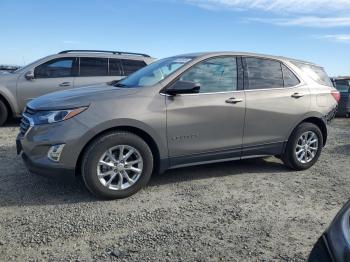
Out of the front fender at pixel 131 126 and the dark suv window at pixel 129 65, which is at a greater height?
the dark suv window at pixel 129 65

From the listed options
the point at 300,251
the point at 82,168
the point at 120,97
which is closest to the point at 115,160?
the point at 82,168

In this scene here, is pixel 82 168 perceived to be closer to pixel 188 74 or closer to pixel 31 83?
pixel 188 74

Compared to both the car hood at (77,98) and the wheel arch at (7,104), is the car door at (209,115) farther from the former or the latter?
the wheel arch at (7,104)

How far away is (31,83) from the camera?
894 cm

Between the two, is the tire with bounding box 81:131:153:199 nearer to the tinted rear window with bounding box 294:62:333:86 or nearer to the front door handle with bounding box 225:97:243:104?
the front door handle with bounding box 225:97:243:104

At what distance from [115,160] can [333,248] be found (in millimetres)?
2907

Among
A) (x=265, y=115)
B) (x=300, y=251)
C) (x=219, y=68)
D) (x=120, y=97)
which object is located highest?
(x=219, y=68)

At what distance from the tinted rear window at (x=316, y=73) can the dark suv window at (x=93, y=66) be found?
5214 millimetres

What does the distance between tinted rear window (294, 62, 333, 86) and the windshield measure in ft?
6.44

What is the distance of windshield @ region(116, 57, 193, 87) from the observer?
193 inches

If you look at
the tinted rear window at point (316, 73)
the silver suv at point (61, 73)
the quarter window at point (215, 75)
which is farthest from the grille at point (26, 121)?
the silver suv at point (61, 73)

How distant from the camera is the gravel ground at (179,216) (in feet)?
11.0

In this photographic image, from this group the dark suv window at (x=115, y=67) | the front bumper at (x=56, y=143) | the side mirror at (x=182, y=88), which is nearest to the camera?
the front bumper at (x=56, y=143)

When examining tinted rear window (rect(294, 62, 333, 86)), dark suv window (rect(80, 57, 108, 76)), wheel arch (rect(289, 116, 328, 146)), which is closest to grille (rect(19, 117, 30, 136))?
wheel arch (rect(289, 116, 328, 146))
